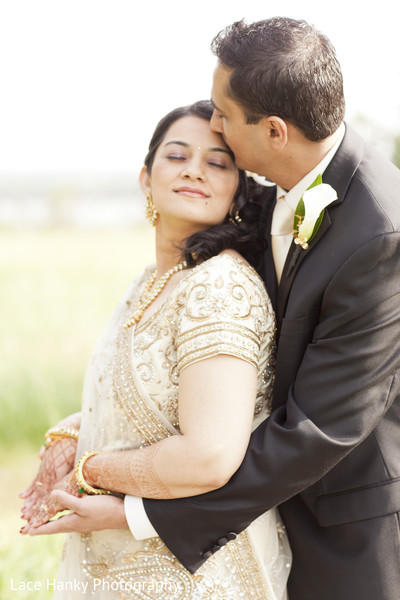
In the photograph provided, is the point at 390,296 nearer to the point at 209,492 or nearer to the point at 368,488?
the point at 368,488

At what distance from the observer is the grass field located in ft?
13.3

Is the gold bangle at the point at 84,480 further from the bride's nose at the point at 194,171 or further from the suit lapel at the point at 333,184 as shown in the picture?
the bride's nose at the point at 194,171

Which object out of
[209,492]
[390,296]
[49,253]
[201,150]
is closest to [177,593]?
[209,492]

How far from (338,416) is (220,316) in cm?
45

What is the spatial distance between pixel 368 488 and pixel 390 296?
0.64 metres

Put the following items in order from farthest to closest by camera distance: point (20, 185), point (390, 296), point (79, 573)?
1. point (20, 185)
2. point (79, 573)
3. point (390, 296)

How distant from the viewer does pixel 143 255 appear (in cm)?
901

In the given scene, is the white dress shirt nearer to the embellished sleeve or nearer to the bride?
the bride

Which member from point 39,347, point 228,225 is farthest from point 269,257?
point 39,347

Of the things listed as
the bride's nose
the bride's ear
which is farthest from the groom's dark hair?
the bride's ear

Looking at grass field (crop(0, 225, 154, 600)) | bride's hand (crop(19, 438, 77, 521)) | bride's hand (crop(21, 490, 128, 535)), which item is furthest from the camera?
grass field (crop(0, 225, 154, 600))

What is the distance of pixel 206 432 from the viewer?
6.20ft

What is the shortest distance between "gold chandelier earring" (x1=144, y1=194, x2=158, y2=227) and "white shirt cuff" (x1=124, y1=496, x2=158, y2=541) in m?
1.04

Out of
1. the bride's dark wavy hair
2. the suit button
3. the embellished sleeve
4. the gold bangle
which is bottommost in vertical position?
the suit button
